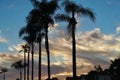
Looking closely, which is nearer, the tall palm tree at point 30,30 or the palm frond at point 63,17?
the palm frond at point 63,17

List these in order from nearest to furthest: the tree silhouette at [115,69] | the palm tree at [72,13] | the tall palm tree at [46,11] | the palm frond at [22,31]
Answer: the palm tree at [72,13] < the tall palm tree at [46,11] < the palm frond at [22,31] < the tree silhouette at [115,69]

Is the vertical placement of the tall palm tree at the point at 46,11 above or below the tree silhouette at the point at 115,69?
above

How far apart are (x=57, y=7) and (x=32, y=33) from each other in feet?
49.8

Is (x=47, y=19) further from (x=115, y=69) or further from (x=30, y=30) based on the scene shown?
(x=115, y=69)

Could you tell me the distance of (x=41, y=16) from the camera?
61250mm

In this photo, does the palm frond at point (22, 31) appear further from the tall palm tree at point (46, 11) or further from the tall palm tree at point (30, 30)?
the tall palm tree at point (46, 11)

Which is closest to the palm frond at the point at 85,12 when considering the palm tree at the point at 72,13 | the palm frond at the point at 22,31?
the palm tree at the point at 72,13

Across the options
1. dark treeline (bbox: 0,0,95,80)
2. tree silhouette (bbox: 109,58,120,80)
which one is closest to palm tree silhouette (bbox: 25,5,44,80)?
dark treeline (bbox: 0,0,95,80)

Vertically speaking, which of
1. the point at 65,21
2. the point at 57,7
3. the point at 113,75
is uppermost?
the point at 57,7

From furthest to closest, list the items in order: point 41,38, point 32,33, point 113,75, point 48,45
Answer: point 113,75, point 32,33, point 41,38, point 48,45

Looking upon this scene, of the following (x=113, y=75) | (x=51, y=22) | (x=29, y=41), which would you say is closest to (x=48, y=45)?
(x=51, y=22)

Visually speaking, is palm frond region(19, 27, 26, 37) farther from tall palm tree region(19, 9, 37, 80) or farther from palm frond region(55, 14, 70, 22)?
palm frond region(55, 14, 70, 22)

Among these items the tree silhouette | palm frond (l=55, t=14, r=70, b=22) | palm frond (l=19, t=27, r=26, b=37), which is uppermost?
palm frond (l=19, t=27, r=26, b=37)

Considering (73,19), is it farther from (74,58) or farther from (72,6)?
(74,58)
